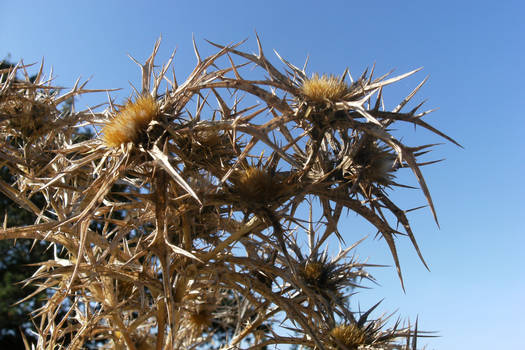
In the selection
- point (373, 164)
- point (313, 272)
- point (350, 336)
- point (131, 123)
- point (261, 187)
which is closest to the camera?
point (131, 123)

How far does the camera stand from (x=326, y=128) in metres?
2.73

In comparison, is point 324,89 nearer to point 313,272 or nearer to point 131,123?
point 131,123

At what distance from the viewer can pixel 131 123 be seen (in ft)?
8.42

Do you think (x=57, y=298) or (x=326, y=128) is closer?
(x=326, y=128)

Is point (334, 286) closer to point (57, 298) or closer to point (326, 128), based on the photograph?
point (326, 128)

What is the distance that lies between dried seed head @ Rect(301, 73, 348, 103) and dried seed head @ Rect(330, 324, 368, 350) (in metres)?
1.88

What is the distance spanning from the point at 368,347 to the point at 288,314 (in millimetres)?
905

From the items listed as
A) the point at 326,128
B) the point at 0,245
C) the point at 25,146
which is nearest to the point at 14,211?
the point at 0,245

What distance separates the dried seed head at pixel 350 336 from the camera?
344 centimetres

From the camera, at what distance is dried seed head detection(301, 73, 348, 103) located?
2.70 meters

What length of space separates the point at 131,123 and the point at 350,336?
2.41 metres

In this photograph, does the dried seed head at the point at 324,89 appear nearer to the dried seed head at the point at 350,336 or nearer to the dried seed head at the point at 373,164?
the dried seed head at the point at 373,164

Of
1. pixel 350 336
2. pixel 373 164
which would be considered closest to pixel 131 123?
pixel 373 164

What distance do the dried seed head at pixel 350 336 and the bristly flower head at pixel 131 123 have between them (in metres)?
2.19
